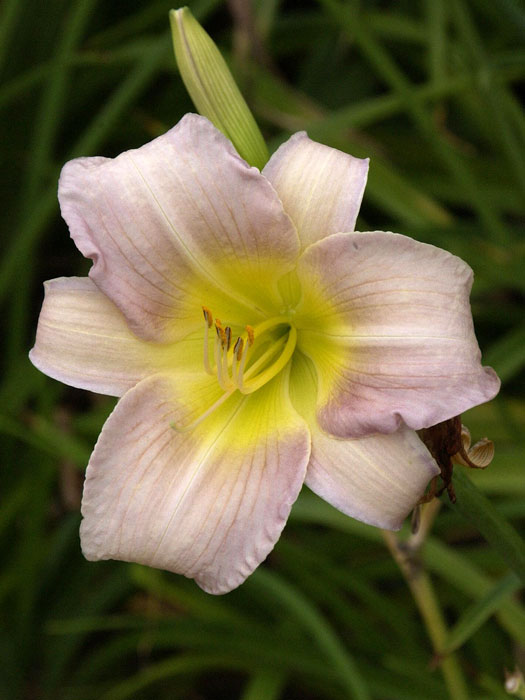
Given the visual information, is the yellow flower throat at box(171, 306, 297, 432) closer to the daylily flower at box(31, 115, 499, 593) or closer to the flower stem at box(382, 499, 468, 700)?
the daylily flower at box(31, 115, 499, 593)

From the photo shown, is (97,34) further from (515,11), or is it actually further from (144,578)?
(144,578)

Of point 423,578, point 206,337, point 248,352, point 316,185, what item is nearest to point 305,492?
point 423,578

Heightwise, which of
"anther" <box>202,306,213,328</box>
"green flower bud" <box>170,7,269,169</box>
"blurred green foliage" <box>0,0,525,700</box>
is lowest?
"blurred green foliage" <box>0,0,525,700</box>

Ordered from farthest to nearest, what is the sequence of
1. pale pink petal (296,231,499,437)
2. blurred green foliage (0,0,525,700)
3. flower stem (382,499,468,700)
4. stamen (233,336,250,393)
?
blurred green foliage (0,0,525,700)
flower stem (382,499,468,700)
stamen (233,336,250,393)
pale pink petal (296,231,499,437)

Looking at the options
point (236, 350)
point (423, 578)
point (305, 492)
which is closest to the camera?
point (236, 350)

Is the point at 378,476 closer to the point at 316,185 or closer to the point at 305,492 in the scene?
the point at 316,185

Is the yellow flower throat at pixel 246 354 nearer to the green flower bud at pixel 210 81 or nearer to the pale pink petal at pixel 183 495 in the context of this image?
the pale pink petal at pixel 183 495

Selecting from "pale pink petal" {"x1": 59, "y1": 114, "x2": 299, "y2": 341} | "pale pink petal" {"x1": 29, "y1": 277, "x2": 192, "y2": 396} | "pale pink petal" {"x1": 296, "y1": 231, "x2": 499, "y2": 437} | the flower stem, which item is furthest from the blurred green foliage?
"pale pink petal" {"x1": 296, "y1": 231, "x2": 499, "y2": 437}
